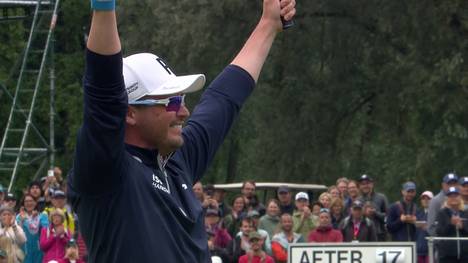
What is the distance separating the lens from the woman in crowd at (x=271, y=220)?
53.0 ft

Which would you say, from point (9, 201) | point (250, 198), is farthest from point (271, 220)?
point (9, 201)

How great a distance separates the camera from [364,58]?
29.9m

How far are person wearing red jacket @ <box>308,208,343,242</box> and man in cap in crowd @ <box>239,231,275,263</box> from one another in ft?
2.11

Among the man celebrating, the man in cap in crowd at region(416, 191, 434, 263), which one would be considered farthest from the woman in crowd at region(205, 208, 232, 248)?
the man celebrating

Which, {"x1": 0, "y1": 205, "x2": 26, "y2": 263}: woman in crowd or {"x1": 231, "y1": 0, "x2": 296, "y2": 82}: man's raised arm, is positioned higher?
{"x1": 231, "y1": 0, "x2": 296, "y2": 82}: man's raised arm

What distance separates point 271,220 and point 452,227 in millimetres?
2960

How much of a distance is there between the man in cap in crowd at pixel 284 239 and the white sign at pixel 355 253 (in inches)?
96.7

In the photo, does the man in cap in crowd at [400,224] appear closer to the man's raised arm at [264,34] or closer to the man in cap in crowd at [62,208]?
the man in cap in crowd at [62,208]

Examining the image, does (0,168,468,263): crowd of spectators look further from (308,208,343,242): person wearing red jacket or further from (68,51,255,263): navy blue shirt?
(68,51,255,263): navy blue shirt

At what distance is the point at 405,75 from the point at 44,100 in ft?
38.8

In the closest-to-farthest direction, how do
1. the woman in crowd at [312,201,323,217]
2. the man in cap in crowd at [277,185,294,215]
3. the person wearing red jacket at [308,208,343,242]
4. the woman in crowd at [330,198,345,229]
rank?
the person wearing red jacket at [308,208,343,242]
the woman in crowd at [330,198,345,229]
the woman in crowd at [312,201,323,217]
the man in cap in crowd at [277,185,294,215]

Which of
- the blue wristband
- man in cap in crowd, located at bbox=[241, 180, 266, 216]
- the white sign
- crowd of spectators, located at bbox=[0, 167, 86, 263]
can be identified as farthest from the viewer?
man in cap in crowd, located at bbox=[241, 180, 266, 216]

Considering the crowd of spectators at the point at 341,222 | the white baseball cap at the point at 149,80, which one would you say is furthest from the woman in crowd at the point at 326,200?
Result: the white baseball cap at the point at 149,80

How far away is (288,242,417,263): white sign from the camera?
12789 mm
